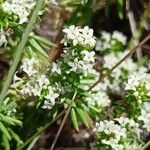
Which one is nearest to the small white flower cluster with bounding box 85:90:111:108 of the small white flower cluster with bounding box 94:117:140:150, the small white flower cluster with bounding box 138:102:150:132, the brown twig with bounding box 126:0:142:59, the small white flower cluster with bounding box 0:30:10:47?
the small white flower cluster with bounding box 94:117:140:150

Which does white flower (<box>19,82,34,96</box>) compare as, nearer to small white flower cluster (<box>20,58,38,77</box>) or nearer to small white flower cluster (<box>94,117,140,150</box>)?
small white flower cluster (<box>20,58,38,77</box>)

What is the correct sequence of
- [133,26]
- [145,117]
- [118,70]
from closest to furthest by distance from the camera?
[145,117] → [118,70] → [133,26]

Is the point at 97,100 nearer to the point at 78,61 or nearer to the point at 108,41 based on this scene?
the point at 78,61

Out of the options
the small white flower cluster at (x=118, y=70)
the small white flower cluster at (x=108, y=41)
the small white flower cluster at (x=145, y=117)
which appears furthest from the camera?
the small white flower cluster at (x=108, y=41)

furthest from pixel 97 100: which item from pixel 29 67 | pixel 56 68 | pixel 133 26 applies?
pixel 133 26

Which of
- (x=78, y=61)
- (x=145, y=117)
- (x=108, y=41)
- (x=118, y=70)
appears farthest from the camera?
(x=108, y=41)

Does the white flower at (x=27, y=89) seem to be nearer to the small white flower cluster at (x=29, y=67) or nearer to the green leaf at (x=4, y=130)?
the small white flower cluster at (x=29, y=67)

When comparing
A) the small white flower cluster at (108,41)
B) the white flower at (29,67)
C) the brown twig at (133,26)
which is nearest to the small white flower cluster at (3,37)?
the white flower at (29,67)

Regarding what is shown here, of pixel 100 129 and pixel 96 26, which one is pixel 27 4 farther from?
pixel 96 26

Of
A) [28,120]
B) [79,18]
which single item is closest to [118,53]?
[79,18]
